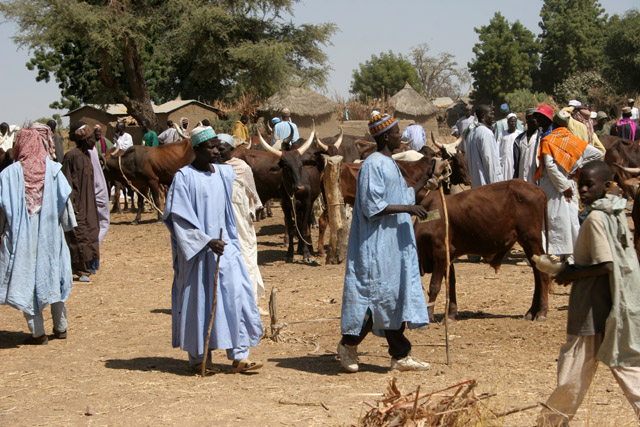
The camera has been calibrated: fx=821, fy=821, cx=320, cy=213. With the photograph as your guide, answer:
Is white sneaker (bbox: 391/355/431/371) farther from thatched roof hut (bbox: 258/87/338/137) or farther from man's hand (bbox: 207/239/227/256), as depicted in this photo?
thatched roof hut (bbox: 258/87/338/137)

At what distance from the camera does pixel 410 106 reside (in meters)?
35.8

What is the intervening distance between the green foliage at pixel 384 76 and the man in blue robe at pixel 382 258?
65664 millimetres

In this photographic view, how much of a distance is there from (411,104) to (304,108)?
671 centimetres

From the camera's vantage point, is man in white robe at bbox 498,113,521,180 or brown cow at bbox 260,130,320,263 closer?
brown cow at bbox 260,130,320,263

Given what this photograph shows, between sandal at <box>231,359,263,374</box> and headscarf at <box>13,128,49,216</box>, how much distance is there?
2658 mm

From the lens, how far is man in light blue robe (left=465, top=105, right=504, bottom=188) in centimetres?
1144

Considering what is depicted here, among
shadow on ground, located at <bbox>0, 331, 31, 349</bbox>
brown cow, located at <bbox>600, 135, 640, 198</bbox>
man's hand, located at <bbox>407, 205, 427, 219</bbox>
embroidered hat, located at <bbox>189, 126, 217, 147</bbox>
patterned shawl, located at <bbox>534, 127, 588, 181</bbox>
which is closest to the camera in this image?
man's hand, located at <bbox>407, 205, 427, 219</bbox>

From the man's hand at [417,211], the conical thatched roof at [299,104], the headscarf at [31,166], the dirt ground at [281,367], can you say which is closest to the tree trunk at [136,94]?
the conical thatched roof at [299,104]

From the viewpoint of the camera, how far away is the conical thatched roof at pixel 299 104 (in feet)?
101

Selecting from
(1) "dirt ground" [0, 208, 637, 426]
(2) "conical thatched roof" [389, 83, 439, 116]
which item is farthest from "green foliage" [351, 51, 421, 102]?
(1) "dirt ground" [0, 208, 637, 426]

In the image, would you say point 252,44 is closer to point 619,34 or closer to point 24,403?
point 619,34

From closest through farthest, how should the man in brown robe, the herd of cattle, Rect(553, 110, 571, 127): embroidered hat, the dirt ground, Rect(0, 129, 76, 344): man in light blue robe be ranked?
the dirt ground < Rect(0, 129, 76, 344): man in light blue robe < the herd of cattle < Rect(553, 110, 571, 127): embroidered hat < the man in brown robe

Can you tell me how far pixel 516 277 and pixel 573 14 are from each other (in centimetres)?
5042

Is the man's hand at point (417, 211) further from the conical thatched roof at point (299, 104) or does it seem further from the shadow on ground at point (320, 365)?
the conical thatched roof at point (299, 104)
